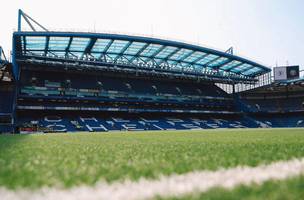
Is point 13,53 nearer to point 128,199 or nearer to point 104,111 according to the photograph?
point 104,111

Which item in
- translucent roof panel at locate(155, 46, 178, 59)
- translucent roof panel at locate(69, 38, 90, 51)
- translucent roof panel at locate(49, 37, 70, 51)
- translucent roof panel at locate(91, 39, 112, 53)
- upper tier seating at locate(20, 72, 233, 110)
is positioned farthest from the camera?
upper tier seating at locate(20, 72, 233, 110)

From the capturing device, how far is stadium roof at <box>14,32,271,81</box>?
1288 inches

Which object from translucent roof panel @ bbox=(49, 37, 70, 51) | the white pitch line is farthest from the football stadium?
the white pitch line

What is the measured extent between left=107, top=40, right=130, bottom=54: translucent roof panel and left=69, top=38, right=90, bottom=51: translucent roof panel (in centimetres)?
353

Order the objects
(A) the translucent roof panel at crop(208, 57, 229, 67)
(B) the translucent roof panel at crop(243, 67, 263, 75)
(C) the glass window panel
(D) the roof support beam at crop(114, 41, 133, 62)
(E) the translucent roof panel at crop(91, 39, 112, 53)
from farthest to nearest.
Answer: (B) the translucent roof panel at crop(243, 67, 263, 75)
(A) the translucent roof panel at crop(208, 57, 229, 67)
(D) the roof support beam at crop(114, 41, 133, 62)
(E) the translucent roof panel at crop(91, 39, 112, 53)
(C) the glass window panel

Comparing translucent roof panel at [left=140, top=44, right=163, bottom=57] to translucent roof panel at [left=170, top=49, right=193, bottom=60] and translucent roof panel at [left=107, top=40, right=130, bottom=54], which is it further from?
translucent roof panel at [left=107, top=40, right=130, bottom=54]

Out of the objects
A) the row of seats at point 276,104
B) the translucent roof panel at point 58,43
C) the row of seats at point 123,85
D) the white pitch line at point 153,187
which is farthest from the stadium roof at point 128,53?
the white pitch line at point 153,187

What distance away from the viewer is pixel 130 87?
45469 mm

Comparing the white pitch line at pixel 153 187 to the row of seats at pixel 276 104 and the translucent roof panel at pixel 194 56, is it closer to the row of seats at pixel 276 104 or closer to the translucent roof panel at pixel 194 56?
the translucent roof panel at pixel 194 56

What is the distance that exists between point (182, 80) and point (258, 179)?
49.8m

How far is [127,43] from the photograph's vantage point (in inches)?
1409

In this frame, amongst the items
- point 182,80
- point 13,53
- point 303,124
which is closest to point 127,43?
point 13,53

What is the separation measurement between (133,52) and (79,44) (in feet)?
26.9

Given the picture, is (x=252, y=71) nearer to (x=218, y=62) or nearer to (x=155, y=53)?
(x=218, y=62)
